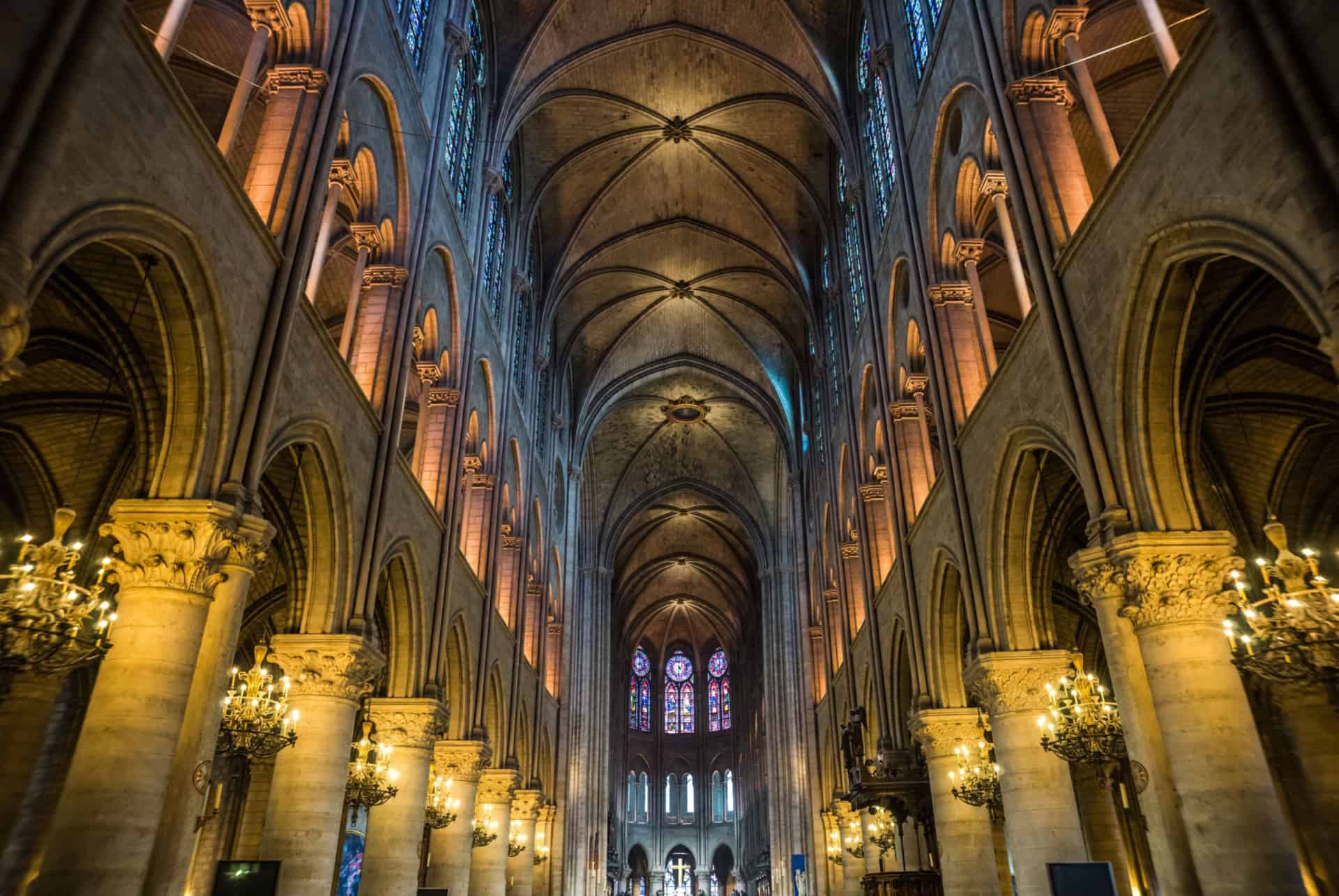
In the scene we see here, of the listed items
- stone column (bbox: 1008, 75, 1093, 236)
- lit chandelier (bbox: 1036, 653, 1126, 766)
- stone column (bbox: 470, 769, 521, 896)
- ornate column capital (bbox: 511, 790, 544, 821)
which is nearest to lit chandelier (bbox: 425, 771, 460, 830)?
stone column (bbox: 470, 769, 521, 896)

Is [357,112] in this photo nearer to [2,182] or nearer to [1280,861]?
[2,182]

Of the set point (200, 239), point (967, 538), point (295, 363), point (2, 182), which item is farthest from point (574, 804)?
point (2, 182)

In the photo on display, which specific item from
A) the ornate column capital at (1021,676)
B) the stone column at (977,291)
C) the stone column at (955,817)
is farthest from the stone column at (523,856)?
the stone column at (977,291)

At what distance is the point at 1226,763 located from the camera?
721 cm

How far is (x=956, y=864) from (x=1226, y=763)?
7.82 m

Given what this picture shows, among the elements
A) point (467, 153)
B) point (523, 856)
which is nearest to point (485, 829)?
point (523, 856)

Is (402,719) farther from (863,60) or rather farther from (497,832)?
(863,60)

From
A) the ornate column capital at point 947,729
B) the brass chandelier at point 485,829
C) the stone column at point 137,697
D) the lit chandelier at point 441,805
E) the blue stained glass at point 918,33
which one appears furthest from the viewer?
the brass chandelier at point 485,829

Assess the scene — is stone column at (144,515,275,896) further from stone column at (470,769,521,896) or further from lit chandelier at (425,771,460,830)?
stone column at (470,769,521,896)

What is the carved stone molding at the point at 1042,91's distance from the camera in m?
10.7

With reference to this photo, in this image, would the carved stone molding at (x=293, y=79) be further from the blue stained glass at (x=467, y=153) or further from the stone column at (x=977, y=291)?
the stone column at (x=977, y=291)

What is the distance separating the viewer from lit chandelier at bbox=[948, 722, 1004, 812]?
44.9ft

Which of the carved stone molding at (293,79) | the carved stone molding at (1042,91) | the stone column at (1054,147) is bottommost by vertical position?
the stone column at (1054,147)

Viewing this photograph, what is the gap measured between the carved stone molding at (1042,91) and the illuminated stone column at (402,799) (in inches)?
455
